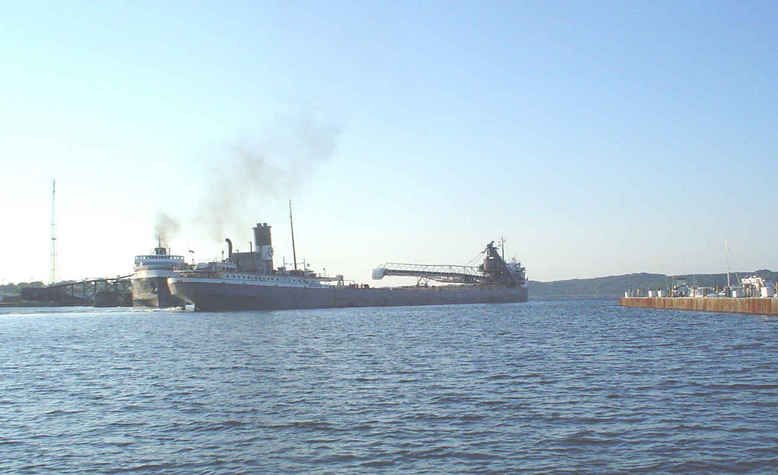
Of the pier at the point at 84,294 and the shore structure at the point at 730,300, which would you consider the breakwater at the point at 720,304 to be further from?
the pier at the point at 84,294

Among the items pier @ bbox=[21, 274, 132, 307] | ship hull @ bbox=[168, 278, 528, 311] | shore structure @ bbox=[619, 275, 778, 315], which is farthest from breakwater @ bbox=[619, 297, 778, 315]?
pier @ bbox=[21, 274, 132, 307]

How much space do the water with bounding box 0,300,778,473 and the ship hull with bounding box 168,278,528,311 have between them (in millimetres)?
53782

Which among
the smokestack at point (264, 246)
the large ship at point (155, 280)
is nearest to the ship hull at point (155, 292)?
the large ship at point (155, 280)

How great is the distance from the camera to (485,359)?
1256 inches

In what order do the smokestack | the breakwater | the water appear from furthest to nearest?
1. the smokestack
2. the breakwater
3. the water

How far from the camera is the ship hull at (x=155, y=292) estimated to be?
110 meters

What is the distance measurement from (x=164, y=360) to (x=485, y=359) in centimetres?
1612

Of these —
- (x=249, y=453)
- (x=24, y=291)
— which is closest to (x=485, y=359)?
(x=249, y=453)

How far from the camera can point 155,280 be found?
110m

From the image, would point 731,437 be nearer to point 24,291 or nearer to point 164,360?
point 164,360

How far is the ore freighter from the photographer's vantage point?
93.1 m

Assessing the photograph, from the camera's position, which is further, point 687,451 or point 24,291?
point 24,291

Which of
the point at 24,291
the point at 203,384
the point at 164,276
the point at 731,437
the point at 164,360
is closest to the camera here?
the point at 731,437

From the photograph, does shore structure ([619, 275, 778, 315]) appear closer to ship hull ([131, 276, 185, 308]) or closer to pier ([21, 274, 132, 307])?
ship hull ([131, 276, 185, 308])
